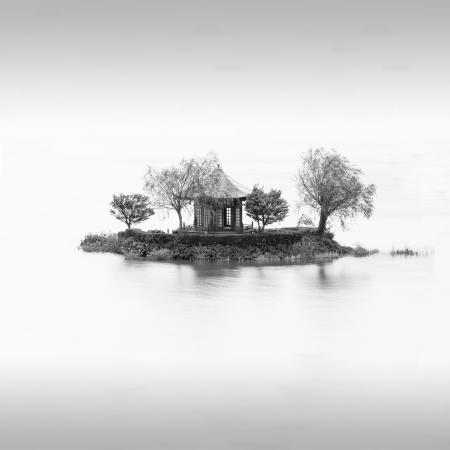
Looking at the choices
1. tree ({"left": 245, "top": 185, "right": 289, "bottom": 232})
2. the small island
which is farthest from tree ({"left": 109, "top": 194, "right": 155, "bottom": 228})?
tree ({"left": 245, "top": 185, "right": 289, "bottom": 232})

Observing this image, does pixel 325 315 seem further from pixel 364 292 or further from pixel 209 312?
pixel 364 292

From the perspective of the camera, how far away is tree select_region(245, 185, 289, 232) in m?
43.1

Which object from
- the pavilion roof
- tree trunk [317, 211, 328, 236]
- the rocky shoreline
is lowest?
the rocky shoreline

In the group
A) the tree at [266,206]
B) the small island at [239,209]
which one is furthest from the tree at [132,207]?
the tree at [266,206]

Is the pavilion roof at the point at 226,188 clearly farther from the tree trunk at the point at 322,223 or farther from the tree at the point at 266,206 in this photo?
the tree trunk at the point at 322,223

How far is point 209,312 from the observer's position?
22047 mm

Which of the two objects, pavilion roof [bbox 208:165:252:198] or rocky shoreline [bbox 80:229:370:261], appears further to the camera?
pavilion roof [bbox 208:165:252:198]

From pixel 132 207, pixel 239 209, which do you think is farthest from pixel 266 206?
pixel 132 207

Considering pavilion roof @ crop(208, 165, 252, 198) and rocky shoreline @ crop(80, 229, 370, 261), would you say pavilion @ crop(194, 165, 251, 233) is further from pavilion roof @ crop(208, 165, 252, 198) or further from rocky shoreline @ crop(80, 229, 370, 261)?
rocky shoreline @ crop(80, 229, 370, 261)

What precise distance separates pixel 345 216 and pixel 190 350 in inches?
1205

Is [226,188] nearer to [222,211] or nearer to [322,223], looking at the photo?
[222,211]

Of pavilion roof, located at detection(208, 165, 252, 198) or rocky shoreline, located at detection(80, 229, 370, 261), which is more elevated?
pavilion roof, located at detection(208, 165, 252, 198)

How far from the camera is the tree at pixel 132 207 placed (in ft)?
154

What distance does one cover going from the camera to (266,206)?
142 ft
